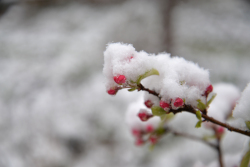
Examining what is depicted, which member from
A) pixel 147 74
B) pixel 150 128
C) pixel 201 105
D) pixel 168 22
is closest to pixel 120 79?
pixel 147 74

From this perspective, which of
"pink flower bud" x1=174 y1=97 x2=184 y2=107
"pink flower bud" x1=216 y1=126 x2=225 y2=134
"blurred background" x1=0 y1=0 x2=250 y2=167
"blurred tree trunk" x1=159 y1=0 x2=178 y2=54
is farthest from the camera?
"blurred tree trunk" x1=159 y1=0 x2=178 y2=54

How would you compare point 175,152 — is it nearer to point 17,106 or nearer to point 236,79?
point 236,79

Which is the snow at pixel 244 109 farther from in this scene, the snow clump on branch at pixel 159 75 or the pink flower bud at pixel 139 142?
the pink flower bud at pixel 139 142

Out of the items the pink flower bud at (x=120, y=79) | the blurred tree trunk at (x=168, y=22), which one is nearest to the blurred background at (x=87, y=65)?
the blurred tree trunk at (x=168, y=22)

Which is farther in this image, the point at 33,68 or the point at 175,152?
the point at 33,68

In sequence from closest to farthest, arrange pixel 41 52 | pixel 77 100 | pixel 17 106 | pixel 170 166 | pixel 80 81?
pixel 170 166 < pixel 17 106 < pixel 77 100 < pixel 80 81 < pixel 41 52

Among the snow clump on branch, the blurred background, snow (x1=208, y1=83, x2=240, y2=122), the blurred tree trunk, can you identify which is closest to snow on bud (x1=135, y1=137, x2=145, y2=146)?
snow (x1=208, y1=83, x2=240, y2=122)

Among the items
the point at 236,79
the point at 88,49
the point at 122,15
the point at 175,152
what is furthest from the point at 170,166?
the point at 122,15

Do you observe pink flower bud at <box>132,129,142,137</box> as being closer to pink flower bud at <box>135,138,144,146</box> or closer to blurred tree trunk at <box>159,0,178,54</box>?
pink flower bud at <box>135,138,144,146</box>
